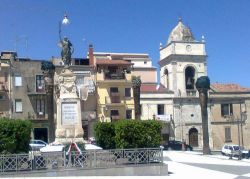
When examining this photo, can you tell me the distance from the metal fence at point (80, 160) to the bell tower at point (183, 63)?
1620 inches

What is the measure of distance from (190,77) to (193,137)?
8164mm

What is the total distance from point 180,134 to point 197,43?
1278 centimetres

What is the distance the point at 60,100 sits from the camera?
86.0 ft

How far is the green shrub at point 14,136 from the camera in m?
19.3

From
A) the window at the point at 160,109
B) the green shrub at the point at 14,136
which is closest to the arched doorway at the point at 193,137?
the window at the point at 160,109

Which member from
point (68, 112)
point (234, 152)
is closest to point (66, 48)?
point (68, 112)

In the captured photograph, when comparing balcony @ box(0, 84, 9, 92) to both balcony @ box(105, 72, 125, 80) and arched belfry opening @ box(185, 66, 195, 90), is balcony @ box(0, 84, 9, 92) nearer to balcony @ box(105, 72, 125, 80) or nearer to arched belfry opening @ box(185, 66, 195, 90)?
balcony @ box(105, 72, 125, 80)

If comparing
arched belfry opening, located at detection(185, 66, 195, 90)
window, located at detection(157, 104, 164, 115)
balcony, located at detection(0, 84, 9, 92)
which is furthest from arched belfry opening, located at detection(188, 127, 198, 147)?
balcony, located at detection(0, 84, 9, 92)

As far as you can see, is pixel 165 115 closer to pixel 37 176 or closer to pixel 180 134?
pixel 180 134

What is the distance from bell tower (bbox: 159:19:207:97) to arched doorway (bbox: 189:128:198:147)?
477 cm

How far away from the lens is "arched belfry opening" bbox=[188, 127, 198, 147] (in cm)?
6091

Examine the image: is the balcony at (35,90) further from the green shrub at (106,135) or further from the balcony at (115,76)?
the green shrub at (106,135)

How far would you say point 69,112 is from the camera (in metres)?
26.2

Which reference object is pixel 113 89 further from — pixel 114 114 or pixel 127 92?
pixel 114 114
